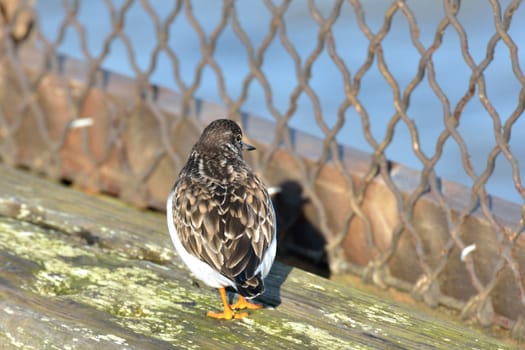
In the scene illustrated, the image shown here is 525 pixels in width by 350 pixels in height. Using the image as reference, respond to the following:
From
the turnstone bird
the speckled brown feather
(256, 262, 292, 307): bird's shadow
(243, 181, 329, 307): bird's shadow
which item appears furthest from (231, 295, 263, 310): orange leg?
(243, 181, 329, 307): bird's shadow

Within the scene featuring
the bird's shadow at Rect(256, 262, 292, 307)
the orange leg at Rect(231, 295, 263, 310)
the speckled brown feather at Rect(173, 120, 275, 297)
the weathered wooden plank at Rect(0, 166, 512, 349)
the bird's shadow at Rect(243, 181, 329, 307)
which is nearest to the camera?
the weathered wooden plank at Rect(0, 166, 512, 349)

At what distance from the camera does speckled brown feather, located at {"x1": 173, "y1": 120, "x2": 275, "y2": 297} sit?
4.06 meters

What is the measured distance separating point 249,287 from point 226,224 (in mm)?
349

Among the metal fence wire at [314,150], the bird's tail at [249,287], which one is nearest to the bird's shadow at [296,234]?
the metal fence wire at [314,150]

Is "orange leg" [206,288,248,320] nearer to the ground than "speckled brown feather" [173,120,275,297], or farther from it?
nearer to the ground

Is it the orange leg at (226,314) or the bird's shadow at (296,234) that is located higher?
the bird's shadow at (296,234)

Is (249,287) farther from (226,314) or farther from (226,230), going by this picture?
(226,230)

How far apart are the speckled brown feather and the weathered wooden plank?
0.26m

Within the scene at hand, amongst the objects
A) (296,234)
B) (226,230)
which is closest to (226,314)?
(226,230)

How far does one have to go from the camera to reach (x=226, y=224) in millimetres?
4184

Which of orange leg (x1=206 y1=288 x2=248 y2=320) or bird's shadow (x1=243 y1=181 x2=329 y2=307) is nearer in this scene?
orange leg (x1=206 y1=288 x2=248 y2=320)

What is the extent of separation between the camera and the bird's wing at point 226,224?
4.07 m

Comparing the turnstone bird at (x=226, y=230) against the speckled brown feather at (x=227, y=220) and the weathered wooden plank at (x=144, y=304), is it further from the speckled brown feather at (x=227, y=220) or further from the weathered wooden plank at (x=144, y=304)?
the weathered wooden plank at (x=144, y=304)

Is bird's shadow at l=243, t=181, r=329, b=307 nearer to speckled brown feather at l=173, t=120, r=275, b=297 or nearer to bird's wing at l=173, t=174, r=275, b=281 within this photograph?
speckled brown feather at l=173, t=120, r=275, b=297
